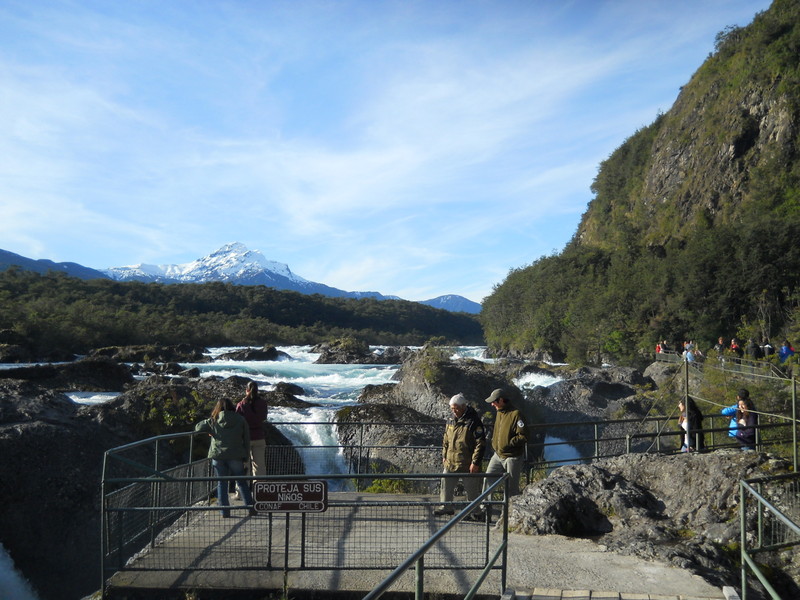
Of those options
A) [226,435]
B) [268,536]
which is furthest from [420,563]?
[226,435]

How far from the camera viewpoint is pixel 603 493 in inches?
338

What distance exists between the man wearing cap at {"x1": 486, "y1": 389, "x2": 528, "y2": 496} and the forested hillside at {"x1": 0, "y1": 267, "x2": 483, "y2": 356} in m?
33.3

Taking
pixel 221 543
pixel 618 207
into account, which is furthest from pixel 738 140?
pixel 221 543

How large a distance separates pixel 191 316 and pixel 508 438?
94.4 meters

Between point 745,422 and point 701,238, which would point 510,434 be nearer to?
point 745,422

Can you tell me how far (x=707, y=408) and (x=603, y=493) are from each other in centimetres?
1340

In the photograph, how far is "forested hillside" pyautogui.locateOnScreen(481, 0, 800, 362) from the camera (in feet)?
142

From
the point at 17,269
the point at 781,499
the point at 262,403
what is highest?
the point at 17,269

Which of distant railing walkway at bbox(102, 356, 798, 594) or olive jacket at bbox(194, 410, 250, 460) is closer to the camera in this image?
distant railing walkway at bbox(102, 356, 798, 594)

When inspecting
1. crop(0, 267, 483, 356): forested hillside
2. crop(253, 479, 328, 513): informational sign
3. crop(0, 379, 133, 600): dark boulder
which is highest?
crop(0, 267, 483, 356): forested hillside

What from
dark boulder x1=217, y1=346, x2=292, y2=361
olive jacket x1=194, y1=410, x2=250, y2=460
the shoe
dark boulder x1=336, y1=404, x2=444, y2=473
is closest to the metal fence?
the shoe

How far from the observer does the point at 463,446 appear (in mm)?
8227

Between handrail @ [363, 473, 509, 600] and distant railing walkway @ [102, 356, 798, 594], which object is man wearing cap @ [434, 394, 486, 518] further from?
Answer: handrail @ [363, 473, 509, 600]

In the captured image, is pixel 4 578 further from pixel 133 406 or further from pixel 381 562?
pixel 381 562
